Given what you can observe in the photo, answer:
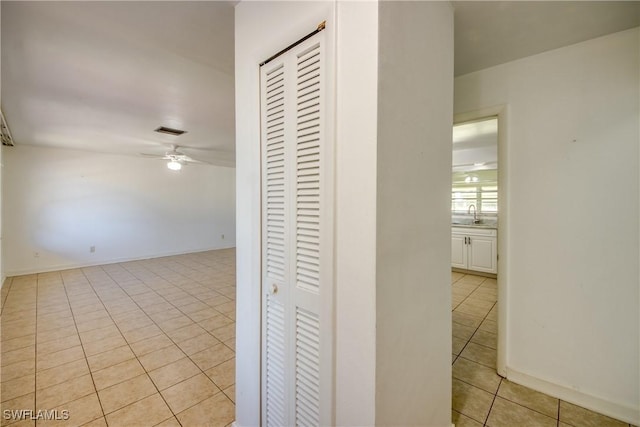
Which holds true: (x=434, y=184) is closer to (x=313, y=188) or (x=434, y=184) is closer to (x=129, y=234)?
(x=313, y=188)

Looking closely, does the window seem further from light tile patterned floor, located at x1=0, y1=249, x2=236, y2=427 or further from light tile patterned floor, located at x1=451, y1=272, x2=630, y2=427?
light tile patterned floor, located at x1=0, y1=249, x2=236, y2=427

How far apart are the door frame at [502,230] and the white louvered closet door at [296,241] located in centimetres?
167

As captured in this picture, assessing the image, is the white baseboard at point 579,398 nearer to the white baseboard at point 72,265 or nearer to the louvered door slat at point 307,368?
the louvered door slat at point 307,368

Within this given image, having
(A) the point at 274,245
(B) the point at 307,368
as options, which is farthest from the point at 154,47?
(B) the point at 307,368

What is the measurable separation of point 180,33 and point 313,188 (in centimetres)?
143

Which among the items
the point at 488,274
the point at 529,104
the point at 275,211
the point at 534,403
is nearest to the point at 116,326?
the point at 275,211

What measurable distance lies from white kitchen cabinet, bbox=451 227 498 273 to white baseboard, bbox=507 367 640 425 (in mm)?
2544

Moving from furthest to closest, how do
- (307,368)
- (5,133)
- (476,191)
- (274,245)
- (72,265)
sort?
(476,191), (72,265), (5,133), (274,245), (307,368)

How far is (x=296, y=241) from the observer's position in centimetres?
113

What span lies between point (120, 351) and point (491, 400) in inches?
122

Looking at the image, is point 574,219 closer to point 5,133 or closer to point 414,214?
point 414,214

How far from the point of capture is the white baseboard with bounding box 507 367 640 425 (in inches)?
63.2

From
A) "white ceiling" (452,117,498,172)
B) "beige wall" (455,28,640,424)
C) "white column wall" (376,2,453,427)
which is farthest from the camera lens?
"white ceiling" (452,117,498,172)

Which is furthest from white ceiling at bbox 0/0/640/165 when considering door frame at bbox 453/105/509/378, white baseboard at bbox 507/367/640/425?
white baseboard at bbox 507/367/640/425
